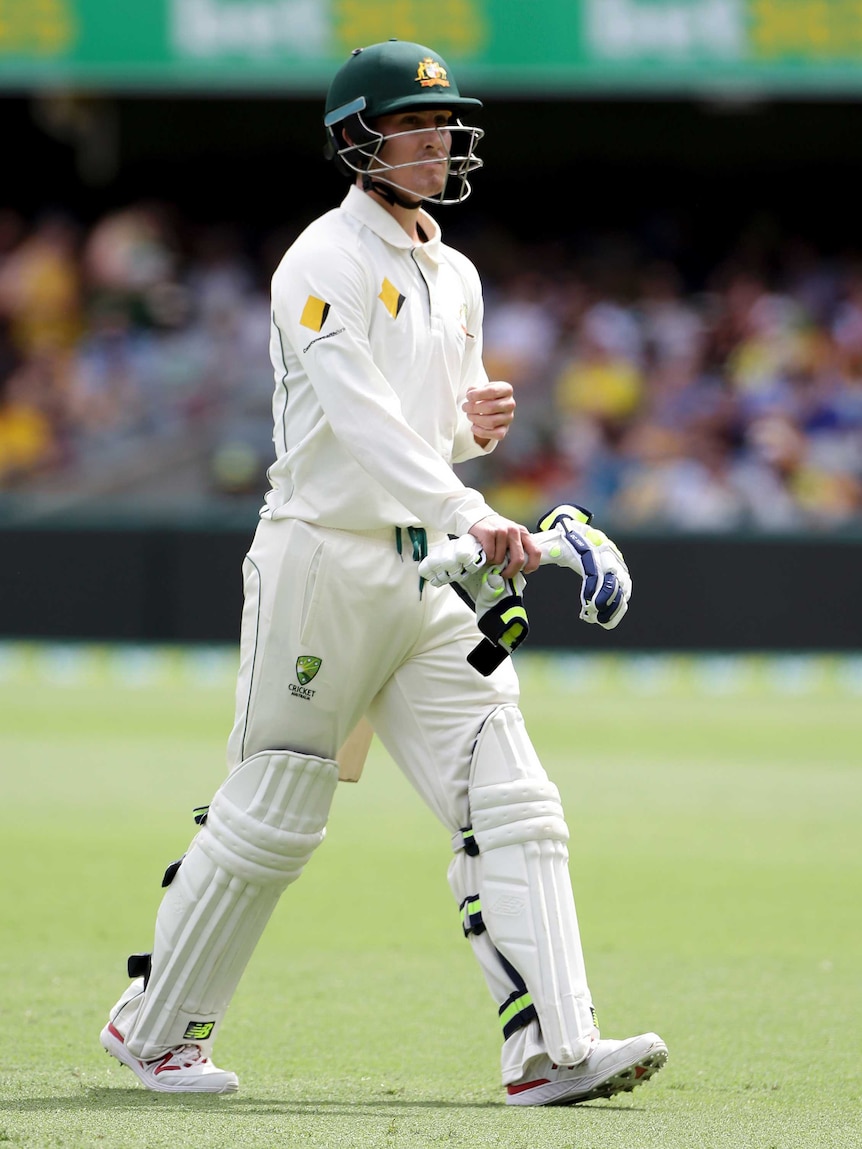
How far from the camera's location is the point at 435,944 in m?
5.25

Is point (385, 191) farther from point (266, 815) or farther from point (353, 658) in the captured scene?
point (266, 815)

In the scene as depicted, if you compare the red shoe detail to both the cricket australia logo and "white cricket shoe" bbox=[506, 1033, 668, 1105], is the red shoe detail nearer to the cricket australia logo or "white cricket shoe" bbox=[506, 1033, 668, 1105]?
"white cricket shoe" bbox=[506, 1033, 668, 1105]

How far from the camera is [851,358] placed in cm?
1427

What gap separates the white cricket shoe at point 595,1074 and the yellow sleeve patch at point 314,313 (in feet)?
4.90

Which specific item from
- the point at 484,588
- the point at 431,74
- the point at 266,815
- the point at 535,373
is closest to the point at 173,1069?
the point at 266,815

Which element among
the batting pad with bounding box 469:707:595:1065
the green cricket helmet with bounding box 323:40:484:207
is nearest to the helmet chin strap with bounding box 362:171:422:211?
the green cricket helmet with bounding box 323:40:484:207

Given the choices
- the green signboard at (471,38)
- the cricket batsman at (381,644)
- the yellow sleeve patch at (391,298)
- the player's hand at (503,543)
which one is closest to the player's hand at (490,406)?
the cricket batsman at (381,644)

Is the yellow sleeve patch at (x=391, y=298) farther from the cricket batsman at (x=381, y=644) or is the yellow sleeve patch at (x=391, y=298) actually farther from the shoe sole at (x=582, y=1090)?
the shoe sole at (x=582, y=1090)

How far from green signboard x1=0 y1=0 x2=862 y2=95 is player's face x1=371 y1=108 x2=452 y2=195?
942 centimetres

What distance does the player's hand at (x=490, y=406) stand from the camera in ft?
12.3

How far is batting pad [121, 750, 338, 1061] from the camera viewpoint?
3.58m

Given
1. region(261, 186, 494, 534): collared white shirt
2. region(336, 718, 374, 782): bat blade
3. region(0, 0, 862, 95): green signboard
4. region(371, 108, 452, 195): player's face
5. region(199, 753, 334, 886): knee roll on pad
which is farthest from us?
region(0, 0, 862, 95): green signboard

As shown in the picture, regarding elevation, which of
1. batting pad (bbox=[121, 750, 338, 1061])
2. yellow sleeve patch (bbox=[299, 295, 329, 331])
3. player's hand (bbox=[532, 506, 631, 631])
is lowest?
batting pad (bbox=[121, 750, 338, 1061])

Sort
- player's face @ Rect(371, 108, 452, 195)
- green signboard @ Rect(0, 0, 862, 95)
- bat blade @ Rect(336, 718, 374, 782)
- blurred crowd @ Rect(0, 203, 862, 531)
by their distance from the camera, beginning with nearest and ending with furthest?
player's face @ Rect(371, 108, 452, 195) < bat blade @ Rect(336, 718, 374, 782) < green signboard @ Rect(0, 0, 862, 95) < blurred crowd @ Rect(0, 203, 862, 531)
